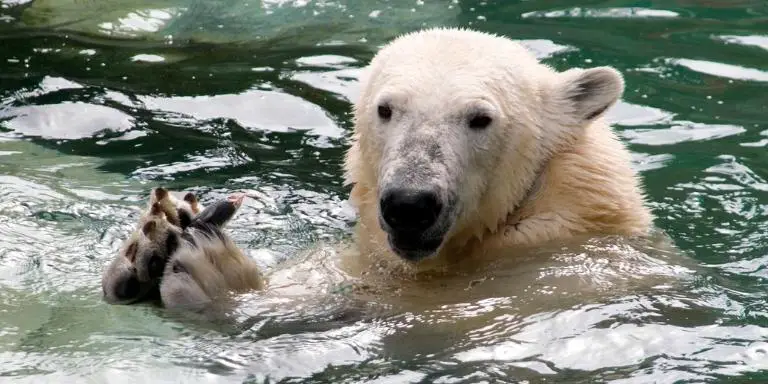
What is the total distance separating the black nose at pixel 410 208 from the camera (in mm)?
4637

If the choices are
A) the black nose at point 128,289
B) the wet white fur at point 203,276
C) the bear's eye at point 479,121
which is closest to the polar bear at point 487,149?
the bear's eye at point 479,121

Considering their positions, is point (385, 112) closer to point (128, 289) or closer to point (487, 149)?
point (487, 149)

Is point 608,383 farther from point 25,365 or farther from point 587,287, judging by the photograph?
point 25,365

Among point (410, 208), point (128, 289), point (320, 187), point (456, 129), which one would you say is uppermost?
point (456, 129)

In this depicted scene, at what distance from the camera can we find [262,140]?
7719mm

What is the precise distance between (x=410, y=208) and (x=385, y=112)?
2.38 feet

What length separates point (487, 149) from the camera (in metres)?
5.21

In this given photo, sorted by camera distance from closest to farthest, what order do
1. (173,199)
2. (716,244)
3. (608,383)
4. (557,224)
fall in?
(608,383), (173,199), (557,224), (716,244)

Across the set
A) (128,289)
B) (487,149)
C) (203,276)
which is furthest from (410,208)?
(128,289)

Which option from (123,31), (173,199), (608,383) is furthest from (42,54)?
(608,383)

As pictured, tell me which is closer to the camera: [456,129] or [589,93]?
[456,129]

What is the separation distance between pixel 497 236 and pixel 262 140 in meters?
2.77

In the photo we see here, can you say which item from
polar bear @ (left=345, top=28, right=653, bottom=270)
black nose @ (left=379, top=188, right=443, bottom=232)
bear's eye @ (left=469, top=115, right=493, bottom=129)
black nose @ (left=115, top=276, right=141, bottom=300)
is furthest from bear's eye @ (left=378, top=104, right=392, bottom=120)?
black nose @ (left=115, top=276, right=141, bottom=300)

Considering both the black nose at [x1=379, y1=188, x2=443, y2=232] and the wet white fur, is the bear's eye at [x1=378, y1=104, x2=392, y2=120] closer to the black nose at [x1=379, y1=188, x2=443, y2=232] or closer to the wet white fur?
the black nose at [x1=379, y1=188, x2=443, y2=232]
